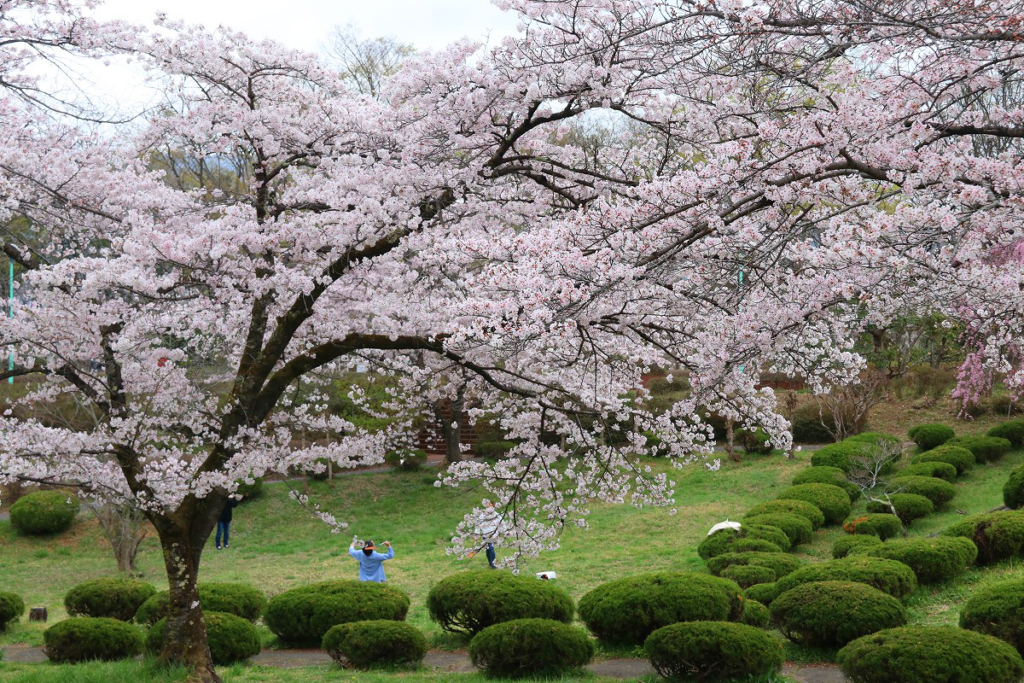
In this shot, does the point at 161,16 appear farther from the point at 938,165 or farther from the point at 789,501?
the point at 789,501

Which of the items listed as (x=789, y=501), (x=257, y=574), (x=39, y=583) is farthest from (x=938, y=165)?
(x=39, y=583)

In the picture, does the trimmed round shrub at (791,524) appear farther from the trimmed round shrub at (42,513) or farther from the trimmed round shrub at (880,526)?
the trimmed round shrub at (42,513)

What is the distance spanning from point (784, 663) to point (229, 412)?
5593 millimetres

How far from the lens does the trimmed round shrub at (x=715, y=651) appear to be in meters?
7.47

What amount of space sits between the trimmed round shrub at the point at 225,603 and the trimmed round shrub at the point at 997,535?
8.66 meters

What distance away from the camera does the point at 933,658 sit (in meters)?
6.56

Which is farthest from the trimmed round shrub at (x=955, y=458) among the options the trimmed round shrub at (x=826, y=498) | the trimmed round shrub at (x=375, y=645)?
the trimmed round shrub at (x=375, y=645)

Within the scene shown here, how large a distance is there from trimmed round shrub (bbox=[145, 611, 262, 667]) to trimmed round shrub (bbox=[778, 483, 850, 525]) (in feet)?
32.2

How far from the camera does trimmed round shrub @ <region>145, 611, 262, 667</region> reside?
30.0 ft

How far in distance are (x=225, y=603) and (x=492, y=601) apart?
137 inches

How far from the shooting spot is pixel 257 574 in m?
15.4

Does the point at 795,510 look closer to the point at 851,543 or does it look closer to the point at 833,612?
the point at 851,543

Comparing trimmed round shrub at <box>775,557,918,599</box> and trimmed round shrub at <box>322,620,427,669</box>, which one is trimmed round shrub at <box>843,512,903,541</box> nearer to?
trimmed round shrub at <box>775,557,918,599</box>

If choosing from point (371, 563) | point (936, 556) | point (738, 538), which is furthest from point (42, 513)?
point (936, 556)
